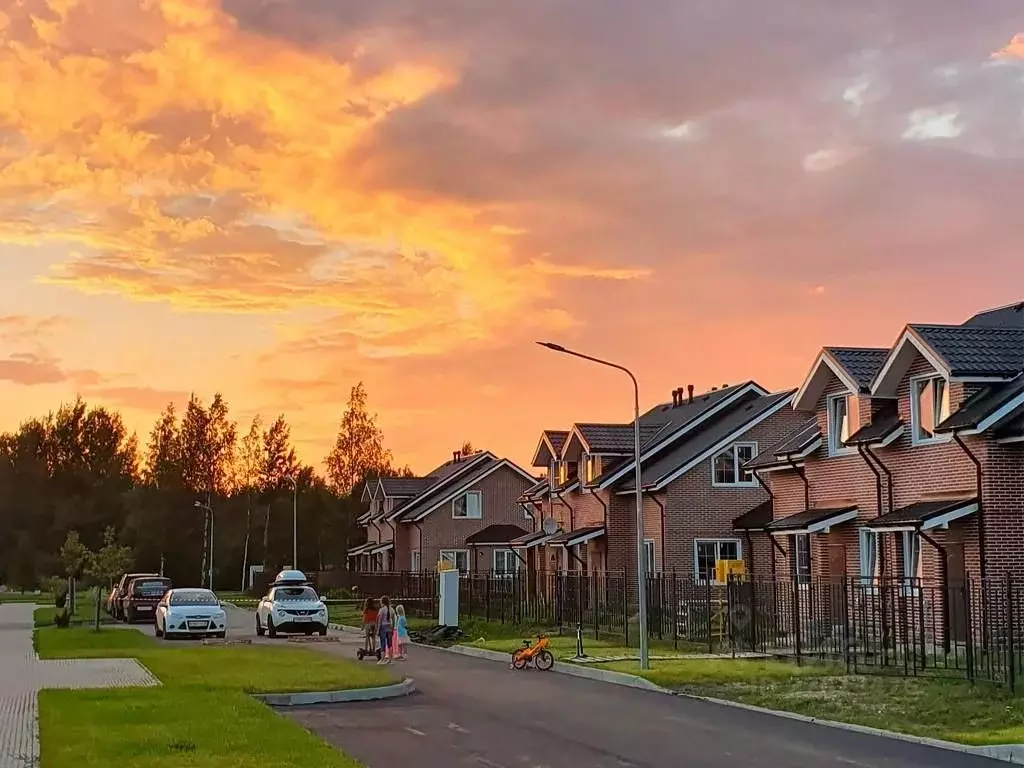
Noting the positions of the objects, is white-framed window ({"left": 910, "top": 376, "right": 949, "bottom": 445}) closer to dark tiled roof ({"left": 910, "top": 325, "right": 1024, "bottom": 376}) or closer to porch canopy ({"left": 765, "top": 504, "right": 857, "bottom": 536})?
dark tiled roof ({"left": 910, "top": 325, "right": 1024, "bottom": 376})

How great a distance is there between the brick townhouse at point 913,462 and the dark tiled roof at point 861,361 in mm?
49

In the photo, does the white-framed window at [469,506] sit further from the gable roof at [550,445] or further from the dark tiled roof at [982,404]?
the dark tiled roof at [982,404]

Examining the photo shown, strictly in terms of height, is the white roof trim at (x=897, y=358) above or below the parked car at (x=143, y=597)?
above

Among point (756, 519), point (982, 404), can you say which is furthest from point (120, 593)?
point (982, 404)

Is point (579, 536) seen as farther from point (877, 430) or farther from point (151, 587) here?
point (877, 430)

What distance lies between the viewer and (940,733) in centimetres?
1589

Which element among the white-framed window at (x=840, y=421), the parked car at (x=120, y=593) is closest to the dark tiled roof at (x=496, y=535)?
the parked car at (x=120, y=593)

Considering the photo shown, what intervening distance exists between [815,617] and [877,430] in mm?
4812

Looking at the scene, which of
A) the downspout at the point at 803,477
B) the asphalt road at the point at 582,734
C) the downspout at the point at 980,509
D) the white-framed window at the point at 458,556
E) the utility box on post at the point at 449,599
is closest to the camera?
the asphalt road at the point at 582,734

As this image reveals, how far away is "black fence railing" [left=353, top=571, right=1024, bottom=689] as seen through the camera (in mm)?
21438

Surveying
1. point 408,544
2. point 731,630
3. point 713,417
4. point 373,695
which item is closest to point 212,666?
point 373,695

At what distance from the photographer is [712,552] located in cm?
4428

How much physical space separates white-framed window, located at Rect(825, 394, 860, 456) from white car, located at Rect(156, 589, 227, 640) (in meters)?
19.2

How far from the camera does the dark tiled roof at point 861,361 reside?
30.4 meters
